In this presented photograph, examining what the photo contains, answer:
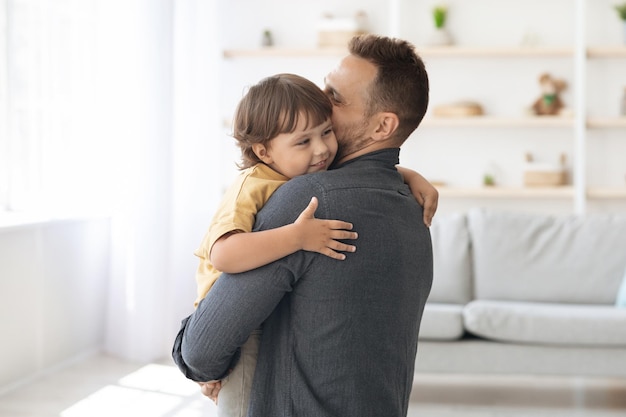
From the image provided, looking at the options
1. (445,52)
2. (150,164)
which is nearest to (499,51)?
(445,52)

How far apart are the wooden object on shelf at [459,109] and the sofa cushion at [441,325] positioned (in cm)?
208

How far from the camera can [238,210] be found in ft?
4.52

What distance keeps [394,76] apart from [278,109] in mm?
211

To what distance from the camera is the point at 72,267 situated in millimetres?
4762

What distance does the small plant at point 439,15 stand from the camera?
573cm

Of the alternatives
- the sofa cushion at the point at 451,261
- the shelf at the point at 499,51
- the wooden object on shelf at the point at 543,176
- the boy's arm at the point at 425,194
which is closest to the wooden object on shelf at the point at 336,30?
the shelf at the point at 499,51

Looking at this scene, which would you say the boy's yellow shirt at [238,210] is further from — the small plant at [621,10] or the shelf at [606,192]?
the small plant at [621,10]

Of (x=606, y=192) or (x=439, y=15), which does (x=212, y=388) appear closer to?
(x=606, y=192)

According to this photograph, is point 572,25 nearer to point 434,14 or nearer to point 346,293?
point 434,14

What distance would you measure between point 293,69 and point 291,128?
464 cm

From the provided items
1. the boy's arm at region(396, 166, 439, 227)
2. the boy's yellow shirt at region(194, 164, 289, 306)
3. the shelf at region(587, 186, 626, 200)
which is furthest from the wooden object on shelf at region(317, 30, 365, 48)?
the boy's yellow shirt at region(194, 164, 289, 306)

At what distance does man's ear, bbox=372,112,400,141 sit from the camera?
59.2 inches

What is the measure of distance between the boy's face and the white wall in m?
2.81

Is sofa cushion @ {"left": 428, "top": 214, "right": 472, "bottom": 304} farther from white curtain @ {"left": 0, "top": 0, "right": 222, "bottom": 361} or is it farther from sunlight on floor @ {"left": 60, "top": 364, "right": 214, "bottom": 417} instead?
white curtain @ {"left": 0, "top": 0, "right": 222, "bottom": 361}
